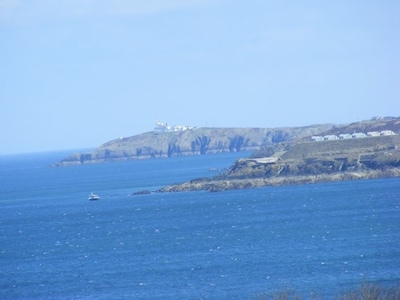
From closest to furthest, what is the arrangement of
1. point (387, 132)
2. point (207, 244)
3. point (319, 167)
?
point (207, 244)
point (319, 167)
point (387, 132)

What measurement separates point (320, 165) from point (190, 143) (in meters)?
105

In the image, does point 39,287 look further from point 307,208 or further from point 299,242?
point 307,208

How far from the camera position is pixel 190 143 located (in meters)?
184

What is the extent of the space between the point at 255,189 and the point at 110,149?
119m

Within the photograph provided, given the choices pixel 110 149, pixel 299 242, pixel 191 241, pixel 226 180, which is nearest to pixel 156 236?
pixel 191 241

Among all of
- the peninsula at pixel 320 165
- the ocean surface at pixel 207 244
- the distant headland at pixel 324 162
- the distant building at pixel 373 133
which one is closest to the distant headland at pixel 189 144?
the distant headland at pixel 324 162

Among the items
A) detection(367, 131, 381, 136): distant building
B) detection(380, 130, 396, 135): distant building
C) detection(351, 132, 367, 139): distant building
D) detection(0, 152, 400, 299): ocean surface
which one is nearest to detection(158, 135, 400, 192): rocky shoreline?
detection(0, 152, 400, 299): ocean surface

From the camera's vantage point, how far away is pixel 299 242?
1768 inches

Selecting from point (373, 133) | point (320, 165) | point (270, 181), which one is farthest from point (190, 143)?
point (320, 165)

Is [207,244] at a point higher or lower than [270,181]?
lower

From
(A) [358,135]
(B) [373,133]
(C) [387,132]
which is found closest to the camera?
(C) [387,132]

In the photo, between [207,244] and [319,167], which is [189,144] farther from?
[207,244]

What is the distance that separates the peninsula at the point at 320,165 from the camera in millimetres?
76125

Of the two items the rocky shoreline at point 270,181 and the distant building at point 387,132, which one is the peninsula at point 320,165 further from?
the distant building at point 387,132
